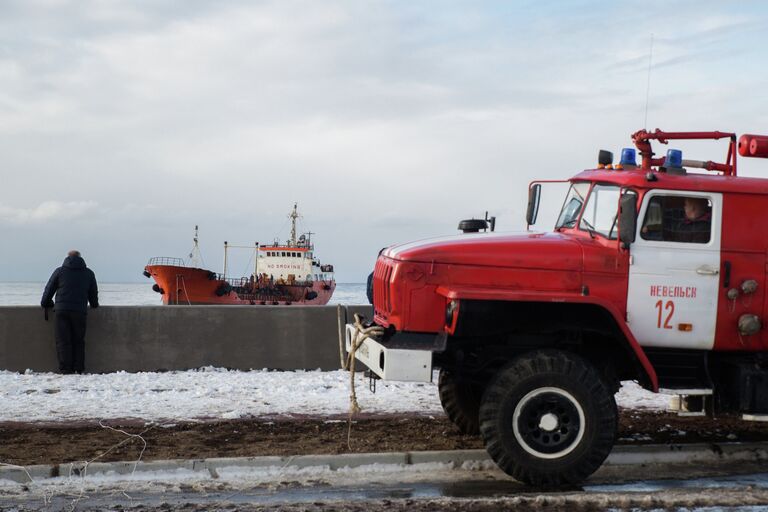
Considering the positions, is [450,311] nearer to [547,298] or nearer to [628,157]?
[547,298]

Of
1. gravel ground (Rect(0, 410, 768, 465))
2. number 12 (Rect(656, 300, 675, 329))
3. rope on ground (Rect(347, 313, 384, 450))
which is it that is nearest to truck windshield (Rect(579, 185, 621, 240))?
number 12 (Rect(656, 300, 675, 329))

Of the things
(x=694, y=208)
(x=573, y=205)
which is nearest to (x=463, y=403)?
(x=573, y=205)

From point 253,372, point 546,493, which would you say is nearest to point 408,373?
point 546,493

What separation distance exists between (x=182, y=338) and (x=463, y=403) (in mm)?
5615

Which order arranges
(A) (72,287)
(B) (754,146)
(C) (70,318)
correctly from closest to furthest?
(B) (754,146) < (C) (70,318) < (A) (72,287)

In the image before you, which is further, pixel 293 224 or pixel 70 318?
pixel 293 224

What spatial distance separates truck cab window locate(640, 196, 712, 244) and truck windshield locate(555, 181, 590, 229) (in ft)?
2.31

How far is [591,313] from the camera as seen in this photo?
7.29 meters

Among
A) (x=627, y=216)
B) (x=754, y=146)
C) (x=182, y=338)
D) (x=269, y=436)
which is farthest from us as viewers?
(x=182, y=338)

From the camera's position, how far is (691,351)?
7.61 m

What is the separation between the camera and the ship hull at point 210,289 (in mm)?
49938

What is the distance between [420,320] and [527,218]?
196 centimetres

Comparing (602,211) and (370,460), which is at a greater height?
(602,211)

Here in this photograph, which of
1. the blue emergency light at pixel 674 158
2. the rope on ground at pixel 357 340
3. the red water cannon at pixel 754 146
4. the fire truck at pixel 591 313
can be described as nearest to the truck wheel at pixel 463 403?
the fire truck at pixel 591 313
